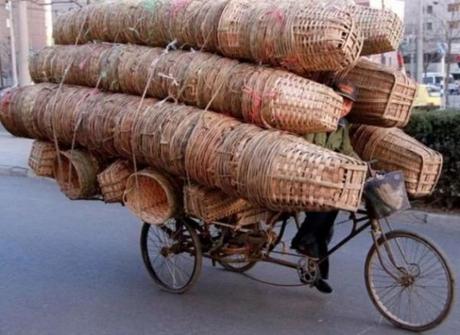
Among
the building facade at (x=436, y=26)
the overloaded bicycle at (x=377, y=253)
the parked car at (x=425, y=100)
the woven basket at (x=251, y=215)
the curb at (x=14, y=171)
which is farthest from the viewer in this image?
the building facade at (x=436, y=26)

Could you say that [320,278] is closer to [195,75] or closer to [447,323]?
[447,323]

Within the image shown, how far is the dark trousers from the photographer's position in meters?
4.75

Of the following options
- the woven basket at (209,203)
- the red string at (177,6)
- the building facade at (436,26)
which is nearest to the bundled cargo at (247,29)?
the red string at (177,6)

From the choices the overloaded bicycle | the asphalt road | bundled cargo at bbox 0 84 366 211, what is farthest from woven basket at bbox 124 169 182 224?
the asphalt road

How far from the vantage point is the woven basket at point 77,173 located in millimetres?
5270

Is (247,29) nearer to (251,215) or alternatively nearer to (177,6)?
(177,6)

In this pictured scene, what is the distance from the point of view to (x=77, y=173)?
529 centimetres

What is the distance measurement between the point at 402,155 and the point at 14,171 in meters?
9.35

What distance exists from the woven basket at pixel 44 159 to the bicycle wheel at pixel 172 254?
0.92 meters

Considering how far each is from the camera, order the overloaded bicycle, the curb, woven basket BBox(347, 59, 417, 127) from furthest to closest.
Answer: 1. the curb
2. woven basket BBox(347, 59, 417, 127)
3. the overloaded bicycle

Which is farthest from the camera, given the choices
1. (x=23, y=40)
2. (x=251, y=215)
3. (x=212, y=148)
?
(x=23, y=40)

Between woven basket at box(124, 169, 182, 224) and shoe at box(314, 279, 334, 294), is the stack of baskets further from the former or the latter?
shoe at box(314, 279, 334, 294)

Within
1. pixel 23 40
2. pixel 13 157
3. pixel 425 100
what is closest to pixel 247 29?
pixel 13 157

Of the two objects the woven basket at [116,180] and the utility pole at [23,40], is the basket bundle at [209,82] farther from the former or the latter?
the utility pole at [23,40]
